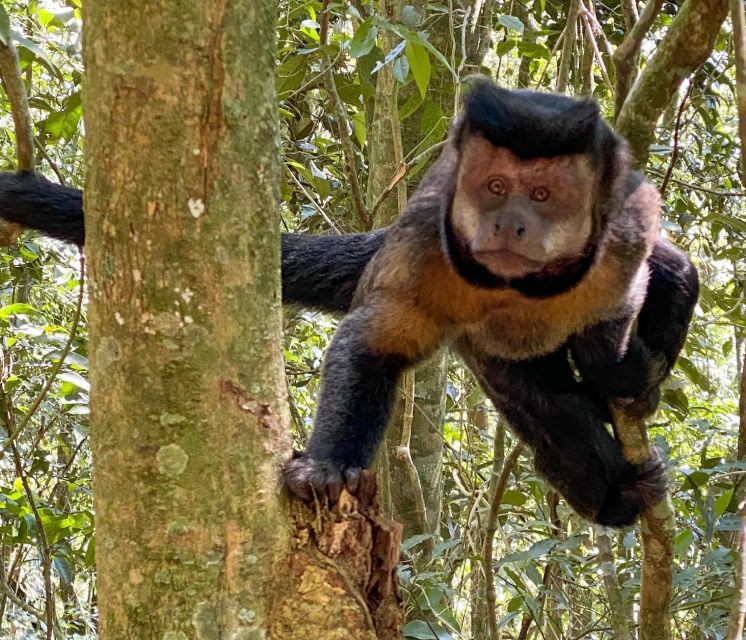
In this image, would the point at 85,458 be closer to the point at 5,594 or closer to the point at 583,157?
the point at 5,594

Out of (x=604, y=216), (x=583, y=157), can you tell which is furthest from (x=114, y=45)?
(x=604, y=216)

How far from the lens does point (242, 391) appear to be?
1.63 m

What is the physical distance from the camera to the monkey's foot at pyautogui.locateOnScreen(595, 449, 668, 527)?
317 cm

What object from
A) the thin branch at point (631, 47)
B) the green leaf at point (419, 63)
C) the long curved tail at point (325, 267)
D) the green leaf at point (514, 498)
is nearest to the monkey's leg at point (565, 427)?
the green leaf at point (514, 498)

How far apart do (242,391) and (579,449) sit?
6.99 ft

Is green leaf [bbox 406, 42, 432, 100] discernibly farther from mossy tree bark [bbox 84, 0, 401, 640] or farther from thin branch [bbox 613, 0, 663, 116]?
mossy tree bark [bbox 84, 0, 401, 640]

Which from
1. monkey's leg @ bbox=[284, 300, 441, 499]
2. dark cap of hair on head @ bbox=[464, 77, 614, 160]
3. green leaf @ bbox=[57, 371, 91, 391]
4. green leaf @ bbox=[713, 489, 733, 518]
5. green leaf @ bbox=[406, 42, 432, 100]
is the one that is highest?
green leaf @ bbox=[406, 42, 432, 100]

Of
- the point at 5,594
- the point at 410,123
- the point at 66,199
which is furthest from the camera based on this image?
the point at 410,123

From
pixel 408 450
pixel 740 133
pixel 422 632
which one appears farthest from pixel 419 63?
pixel 422 632

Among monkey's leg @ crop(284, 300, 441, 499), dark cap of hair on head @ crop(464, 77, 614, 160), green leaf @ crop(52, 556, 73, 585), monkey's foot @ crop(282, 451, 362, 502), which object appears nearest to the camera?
monkey's foot @ crop(282, 451, 362, 502)

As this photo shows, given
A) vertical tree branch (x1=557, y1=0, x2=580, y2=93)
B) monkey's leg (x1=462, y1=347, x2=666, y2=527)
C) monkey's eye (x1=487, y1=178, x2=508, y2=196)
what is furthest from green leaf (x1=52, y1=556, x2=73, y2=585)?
vertical tree branch (x1=557, y1=0, x2=580, y2=93)

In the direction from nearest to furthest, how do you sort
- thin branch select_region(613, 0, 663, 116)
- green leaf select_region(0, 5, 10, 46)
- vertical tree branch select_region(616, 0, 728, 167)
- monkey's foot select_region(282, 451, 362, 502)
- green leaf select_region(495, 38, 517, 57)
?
1. monkey's foot select_region(282, 451, 362, 502)
2. green leaf select_region(0, 5, 10, 46)
3. vertical tree branch select_region(616, 0, 728, 167)
4. thin branch select_region(613, 0, 663, 116)
5. green leaf select_region(495, 38, 517, 57)

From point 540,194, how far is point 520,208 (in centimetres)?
10

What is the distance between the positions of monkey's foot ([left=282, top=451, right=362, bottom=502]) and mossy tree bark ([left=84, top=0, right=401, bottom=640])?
0.40 feet
